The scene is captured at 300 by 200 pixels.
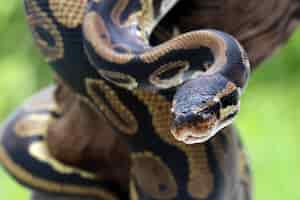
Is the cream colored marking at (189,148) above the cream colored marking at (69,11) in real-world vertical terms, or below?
below

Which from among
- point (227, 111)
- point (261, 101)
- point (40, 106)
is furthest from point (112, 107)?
point (261, 101)

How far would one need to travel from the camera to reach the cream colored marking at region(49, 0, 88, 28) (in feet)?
6.83

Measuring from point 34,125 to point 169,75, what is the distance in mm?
925

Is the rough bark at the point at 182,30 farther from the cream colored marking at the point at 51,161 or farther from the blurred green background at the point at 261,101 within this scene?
the blurred green background at the point at 261,101

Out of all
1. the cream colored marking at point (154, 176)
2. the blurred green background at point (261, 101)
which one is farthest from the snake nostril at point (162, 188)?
the blurred green background at point (261, 101)

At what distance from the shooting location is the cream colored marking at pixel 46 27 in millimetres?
2129

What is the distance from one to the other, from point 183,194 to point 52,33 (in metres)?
0.59

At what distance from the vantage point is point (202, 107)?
65.2 inches

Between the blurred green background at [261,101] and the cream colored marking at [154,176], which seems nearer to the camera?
the cream colored marking at [154,176]

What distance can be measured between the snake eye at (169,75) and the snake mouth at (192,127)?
0.63 feet

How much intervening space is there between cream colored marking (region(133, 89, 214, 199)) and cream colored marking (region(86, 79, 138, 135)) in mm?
71

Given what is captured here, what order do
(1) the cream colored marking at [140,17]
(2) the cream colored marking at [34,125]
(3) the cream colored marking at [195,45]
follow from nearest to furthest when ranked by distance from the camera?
(3) the cream colored marking at [195,45] < (1) the cream colored marking at [140,17] < (2) the cream colored marking at [34,125]

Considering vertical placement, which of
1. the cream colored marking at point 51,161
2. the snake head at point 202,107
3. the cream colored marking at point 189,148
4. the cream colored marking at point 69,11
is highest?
the snake head at point 202,107

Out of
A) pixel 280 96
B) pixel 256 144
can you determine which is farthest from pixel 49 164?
pixel 280 96
